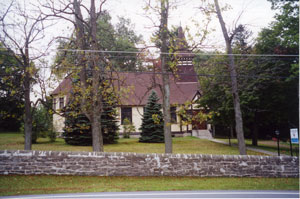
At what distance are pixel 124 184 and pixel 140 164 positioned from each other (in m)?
1.63

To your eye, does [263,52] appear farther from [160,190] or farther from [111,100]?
[160,190]

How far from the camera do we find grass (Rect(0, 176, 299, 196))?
9.03 meters

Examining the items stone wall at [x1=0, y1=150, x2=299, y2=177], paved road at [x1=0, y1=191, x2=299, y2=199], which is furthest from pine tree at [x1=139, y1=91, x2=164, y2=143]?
paved road at [x1=0, y1=191, x2=299, y2=199]

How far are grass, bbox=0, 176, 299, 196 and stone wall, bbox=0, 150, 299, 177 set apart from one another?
0.37m

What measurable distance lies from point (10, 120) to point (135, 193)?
3821 centimetres

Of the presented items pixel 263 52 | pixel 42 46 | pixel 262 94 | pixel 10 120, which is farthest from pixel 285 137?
pixel 10 120

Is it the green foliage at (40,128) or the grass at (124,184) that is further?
the green foliage at (40,128)

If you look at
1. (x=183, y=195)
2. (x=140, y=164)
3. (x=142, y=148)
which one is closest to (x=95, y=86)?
(x=140, y=164)

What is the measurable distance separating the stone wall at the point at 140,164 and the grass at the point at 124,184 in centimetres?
37

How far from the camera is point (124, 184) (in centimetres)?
992

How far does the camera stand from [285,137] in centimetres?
2891

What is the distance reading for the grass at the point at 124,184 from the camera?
9.03 meters

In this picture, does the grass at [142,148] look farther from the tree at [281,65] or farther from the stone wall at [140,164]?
the stone wall at [140,164]

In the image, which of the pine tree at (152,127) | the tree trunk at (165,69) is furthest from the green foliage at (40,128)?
the tree trunk at (165,69)
